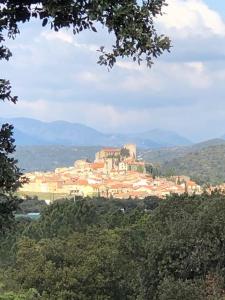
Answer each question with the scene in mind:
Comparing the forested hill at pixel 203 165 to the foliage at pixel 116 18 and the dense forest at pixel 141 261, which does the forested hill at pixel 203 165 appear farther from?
the foliage at pixel 116 18

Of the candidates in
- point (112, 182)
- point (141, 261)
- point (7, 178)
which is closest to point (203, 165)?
point (112, 182)

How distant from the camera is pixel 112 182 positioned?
119m

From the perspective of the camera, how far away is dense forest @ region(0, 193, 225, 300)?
18.8 m

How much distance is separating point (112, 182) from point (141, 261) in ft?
318

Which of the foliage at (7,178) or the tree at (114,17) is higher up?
the tree at (114,17)

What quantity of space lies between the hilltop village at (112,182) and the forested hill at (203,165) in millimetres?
7749

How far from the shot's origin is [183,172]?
449 feet

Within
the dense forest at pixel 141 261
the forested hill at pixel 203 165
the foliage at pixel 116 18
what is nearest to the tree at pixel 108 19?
the foliage at pixel 116 18

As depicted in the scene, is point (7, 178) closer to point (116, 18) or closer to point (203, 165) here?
point (116, 18)

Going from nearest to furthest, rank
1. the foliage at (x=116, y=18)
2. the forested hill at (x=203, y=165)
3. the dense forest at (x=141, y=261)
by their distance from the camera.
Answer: the foliage at (x=116, y=18)
the dense forest at (x=141, y=261)
the forested hill at (x=203, y=165)

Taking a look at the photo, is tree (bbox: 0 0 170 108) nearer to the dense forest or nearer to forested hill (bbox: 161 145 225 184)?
the dense forest

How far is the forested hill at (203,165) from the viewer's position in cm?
12507

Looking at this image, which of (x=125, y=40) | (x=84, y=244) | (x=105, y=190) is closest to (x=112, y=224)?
(x=84, y=244)

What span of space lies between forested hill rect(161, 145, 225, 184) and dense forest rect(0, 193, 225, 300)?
92.2m
